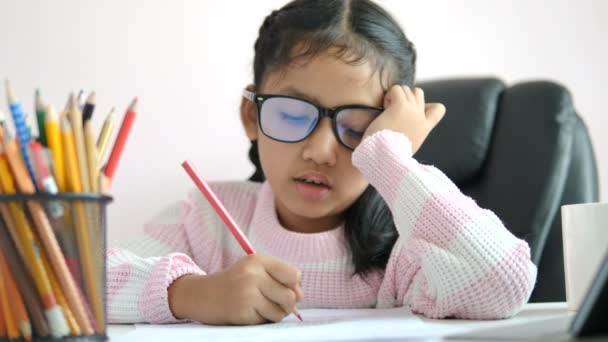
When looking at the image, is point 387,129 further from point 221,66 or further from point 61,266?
point 221,66

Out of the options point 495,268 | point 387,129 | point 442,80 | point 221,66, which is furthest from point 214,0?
point 495,268

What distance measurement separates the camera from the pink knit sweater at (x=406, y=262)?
82cm

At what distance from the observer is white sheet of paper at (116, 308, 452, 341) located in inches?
25.1

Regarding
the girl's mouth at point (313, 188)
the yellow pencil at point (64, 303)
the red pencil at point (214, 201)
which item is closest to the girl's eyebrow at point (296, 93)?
the girl's mouth at point (313, 188)

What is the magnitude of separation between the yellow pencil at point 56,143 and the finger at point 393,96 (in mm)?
555

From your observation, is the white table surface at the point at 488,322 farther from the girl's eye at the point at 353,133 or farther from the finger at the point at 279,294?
the girl's eye at the point at 353,133

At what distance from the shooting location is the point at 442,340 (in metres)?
0.59

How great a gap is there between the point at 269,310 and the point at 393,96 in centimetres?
39

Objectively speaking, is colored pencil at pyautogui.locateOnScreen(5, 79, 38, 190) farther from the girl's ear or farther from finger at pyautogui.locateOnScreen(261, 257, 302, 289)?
the girl's ear

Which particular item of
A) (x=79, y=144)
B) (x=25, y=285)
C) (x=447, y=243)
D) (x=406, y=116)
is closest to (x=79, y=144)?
(x=79, y=144)

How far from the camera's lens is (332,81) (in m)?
1.03

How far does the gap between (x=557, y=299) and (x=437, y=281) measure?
0.49 m

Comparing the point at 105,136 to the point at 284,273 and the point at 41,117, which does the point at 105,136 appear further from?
the point at 284,273

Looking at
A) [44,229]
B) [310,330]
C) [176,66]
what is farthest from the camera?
[176,66]
